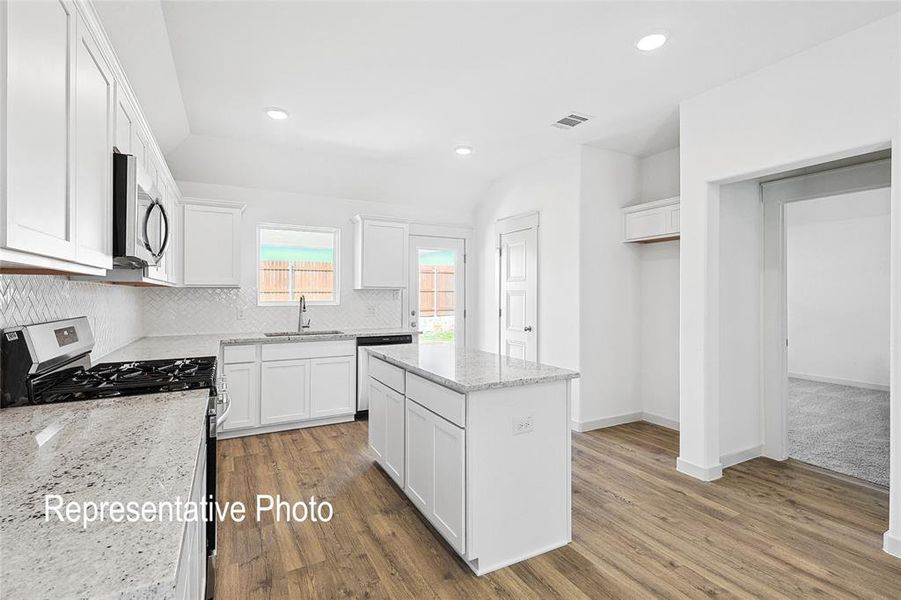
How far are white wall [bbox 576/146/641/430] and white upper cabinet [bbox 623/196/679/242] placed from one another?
102 mm

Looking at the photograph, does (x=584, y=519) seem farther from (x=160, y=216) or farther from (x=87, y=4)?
(x=87, y=4)

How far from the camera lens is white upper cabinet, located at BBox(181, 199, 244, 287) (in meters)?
4.22

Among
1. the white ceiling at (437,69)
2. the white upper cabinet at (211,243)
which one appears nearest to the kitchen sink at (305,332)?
the white upper cabinet at (211,243)

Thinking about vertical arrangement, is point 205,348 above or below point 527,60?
below

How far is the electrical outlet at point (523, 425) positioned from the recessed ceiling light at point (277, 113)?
119 inches

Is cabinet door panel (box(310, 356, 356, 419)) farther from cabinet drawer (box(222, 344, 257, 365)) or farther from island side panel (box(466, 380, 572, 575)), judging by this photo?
island side panel (box(466, 380, 572, 575))

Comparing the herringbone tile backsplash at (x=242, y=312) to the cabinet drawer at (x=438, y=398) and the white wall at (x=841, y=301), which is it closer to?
the cabinet drawer at (x=438, y=398)

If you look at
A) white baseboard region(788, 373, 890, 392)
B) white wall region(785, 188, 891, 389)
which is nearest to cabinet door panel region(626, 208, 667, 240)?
white wall region(785, 188, 891, 389)

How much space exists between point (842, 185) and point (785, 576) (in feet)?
8.99

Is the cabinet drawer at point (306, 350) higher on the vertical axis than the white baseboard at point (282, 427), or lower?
higher

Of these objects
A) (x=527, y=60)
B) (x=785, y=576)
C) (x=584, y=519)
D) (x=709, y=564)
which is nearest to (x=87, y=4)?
(x=527, y=60)

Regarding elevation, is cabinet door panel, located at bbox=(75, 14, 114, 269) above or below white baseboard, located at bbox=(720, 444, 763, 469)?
above

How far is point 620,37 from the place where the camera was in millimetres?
2590

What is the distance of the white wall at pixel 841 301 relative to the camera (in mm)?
5148
